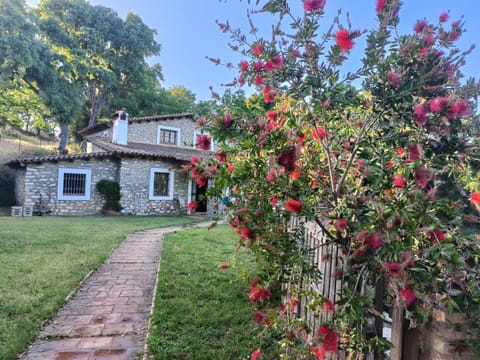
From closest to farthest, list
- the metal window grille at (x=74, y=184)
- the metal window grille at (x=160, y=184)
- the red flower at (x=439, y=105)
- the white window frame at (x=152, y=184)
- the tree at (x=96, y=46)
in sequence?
the red flower at (x=439, y=105) → the metal window grille at (x=74, y=184) → the white window frame at (x=152, y=184) → the metal window grille at (x=160, y=184) → the tree at (x=96, y=46)

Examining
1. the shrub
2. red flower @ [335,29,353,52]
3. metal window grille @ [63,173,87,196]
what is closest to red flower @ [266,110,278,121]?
red flower @ [335,29,353,52]

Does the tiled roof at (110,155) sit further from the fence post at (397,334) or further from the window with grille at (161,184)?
the fence post at (397,334)

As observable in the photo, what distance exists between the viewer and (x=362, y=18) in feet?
6.00

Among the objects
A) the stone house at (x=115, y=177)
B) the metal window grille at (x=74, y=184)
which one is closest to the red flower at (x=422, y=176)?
the stone house at (x=115, y=177)

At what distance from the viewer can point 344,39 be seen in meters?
1.57

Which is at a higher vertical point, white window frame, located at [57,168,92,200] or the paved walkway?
white window frame, located at [57,168,92,200]

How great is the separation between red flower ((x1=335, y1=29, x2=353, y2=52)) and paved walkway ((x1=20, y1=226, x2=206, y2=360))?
2.97 m

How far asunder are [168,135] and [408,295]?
18109mm

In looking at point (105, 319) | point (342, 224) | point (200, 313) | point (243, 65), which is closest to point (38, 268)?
point (105, 319)

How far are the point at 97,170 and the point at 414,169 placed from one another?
585 inches

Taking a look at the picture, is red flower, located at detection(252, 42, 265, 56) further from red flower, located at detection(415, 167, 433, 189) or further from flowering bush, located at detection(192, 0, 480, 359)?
red flower, located at detection(415, 167, 433, 189)

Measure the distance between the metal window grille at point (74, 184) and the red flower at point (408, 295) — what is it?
14936 mm

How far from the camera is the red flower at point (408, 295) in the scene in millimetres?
1286

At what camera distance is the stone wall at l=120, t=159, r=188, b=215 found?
14.2 m
